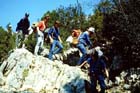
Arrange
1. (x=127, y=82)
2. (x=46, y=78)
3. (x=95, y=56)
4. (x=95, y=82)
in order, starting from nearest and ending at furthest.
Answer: (x=95, y=56), (x=95, y=82), (x=46, y=78), (x=127, y=82)

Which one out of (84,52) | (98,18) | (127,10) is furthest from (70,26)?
(84,52)

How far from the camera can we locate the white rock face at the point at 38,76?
527 inches

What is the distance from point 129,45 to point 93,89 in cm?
396

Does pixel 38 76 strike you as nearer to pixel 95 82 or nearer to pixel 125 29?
pixel 95 82

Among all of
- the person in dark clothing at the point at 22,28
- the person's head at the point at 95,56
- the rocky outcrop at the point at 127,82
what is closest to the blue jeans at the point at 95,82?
the person's head at the point at 95,56

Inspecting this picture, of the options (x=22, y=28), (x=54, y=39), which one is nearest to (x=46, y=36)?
(x=54, y=39)

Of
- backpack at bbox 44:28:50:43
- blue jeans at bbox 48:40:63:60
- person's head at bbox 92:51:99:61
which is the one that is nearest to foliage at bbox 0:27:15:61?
backpack at bbox 44:28:50:43

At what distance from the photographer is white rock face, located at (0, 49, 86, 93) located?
13383 mm

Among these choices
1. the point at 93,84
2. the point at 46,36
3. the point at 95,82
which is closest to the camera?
the point at 95,82

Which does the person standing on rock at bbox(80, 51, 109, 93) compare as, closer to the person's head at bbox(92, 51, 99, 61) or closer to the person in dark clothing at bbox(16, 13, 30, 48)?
the person's head at bbox(92, 51, 99, 61)

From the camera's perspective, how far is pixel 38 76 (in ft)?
46.1

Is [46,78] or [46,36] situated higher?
[46,36]

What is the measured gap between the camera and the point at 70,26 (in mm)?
39688

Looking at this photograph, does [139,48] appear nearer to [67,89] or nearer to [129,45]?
[129,45]
